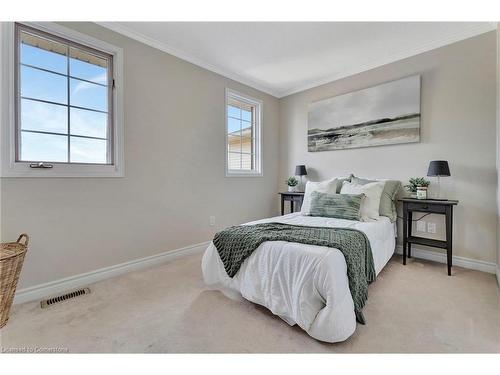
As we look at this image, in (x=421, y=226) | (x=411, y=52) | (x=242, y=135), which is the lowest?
(x=421, y=226)

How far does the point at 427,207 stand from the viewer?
2521mm

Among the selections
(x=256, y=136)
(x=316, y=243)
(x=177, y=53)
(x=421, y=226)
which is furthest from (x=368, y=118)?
(x=177, y=53)

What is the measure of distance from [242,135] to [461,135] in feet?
9.26

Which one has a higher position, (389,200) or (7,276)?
(389,200)

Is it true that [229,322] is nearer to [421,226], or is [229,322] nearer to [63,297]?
[63,297]

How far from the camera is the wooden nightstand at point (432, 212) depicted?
2363 mm

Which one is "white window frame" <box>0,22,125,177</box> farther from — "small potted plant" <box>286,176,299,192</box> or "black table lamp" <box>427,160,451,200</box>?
"black table lamp" <box>427,160,451,200</box>

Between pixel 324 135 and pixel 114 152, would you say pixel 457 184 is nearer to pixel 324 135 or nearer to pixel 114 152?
pixel 324 135

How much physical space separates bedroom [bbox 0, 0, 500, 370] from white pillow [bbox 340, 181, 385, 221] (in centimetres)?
2

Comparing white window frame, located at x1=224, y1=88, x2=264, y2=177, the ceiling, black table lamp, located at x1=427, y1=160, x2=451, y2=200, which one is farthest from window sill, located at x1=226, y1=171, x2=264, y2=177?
black table lamp, located at x1=427, y1=160, x2=451, y2=200

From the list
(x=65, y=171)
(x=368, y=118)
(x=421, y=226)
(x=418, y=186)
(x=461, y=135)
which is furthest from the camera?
(x=368, y=118)

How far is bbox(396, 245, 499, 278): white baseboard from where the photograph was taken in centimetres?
243
